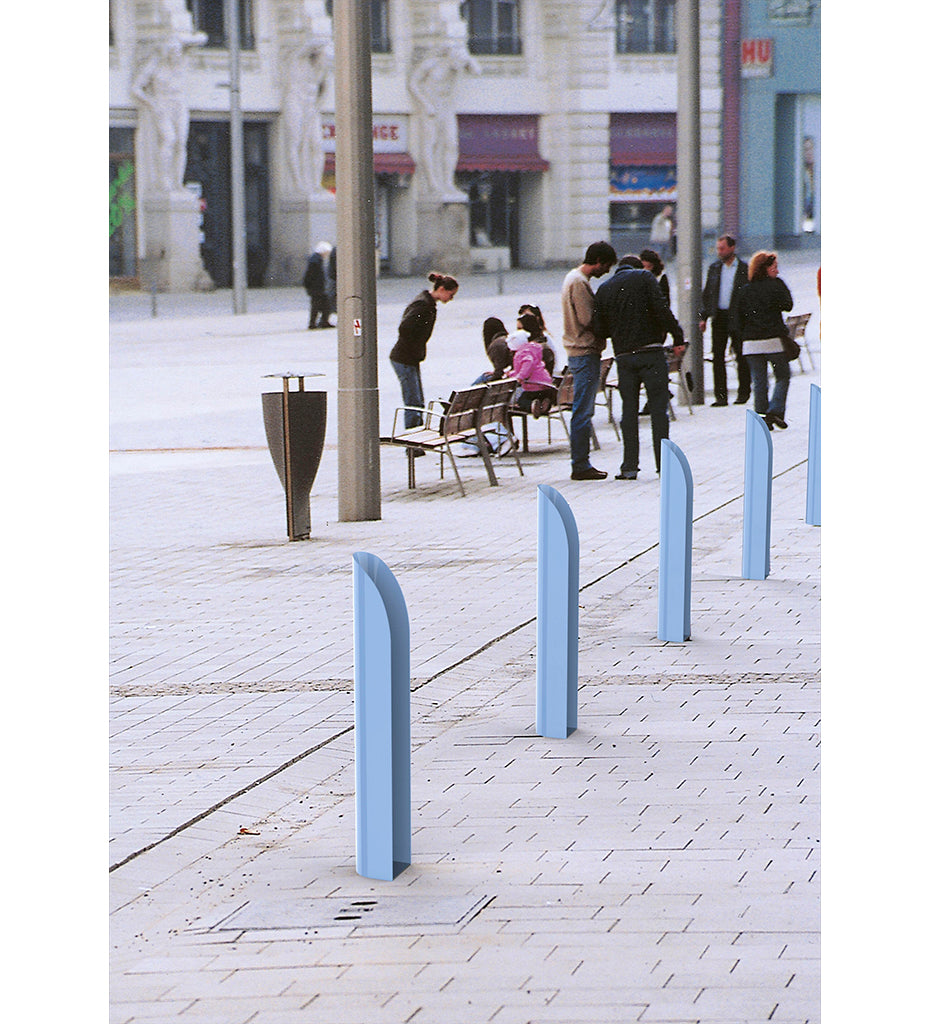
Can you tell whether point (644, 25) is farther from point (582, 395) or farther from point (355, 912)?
point (355, 912)

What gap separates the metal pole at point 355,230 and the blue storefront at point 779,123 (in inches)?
→ 1542

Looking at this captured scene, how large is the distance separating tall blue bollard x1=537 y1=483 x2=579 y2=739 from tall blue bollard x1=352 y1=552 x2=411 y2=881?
1.56 meters

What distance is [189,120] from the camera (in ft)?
148

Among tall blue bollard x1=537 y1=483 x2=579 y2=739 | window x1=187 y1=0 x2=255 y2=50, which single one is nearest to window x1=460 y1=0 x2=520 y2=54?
window x1=187 y1=0 x2=255 y2=50

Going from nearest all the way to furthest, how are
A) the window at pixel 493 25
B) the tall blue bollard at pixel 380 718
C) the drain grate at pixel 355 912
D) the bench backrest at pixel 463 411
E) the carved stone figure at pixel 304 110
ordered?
1. the drain grate at pixel 355 912
2. the tall blue bollard at pixel 380 718
3. the bench backrest at pixel 463 411
4. the carved stone figure at pixel 304 110
5. the window at pixel 493 25

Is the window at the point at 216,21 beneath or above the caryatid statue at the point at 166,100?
above

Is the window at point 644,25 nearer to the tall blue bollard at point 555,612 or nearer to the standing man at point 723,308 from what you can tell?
the standing man at point 723,308

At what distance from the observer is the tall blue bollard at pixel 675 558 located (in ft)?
27.2

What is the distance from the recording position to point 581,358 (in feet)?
47.0

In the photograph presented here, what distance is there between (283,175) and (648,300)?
32.4 m

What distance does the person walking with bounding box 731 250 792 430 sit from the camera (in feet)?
57.2

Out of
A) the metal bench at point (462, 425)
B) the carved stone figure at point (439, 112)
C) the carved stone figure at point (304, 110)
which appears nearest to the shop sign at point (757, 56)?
the carved stone figure at point (439, 112)
